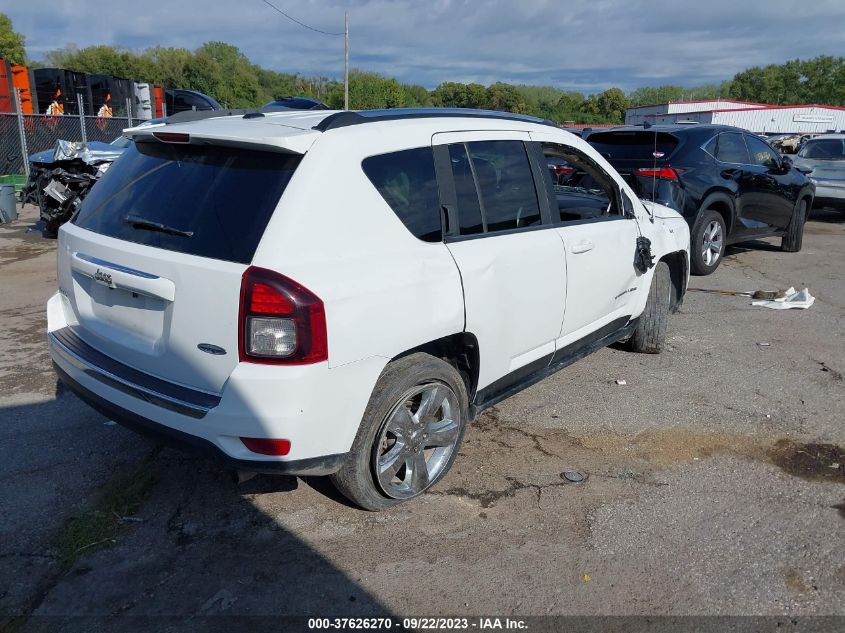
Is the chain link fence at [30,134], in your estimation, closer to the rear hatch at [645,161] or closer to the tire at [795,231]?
the rear hatch at [645,161]

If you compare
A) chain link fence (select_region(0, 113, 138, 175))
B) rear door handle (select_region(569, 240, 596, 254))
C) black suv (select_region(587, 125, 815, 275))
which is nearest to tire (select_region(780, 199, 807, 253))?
black suv (select_region(587, 125, 815, 275))

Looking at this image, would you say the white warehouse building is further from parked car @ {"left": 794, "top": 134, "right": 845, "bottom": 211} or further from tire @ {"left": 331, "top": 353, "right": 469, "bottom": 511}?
tire @ {"left": 331, "top": 353, "right": 469, "bottom": 511}

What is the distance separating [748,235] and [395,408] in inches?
305

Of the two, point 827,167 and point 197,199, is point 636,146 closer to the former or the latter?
point 197,199

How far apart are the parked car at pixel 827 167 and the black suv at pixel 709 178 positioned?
176 inches

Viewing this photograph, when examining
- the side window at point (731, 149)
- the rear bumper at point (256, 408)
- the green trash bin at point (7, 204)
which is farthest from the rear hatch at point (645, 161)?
the green trash bin at point (7, 204)

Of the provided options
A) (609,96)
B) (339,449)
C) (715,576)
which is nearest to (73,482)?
(339,449)

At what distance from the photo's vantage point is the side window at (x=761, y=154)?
9305 millimetres

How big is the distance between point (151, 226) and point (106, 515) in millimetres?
1435

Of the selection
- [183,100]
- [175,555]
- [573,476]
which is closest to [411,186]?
[573,476]

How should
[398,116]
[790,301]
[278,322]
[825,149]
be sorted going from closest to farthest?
1. [278,322]
2. [398,116]
3. [790,301]
4. [825,149]

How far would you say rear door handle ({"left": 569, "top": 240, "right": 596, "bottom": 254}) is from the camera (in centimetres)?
413

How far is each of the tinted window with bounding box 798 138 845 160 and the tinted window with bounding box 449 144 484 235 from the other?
1293 centimetres

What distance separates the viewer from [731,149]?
351 inches
